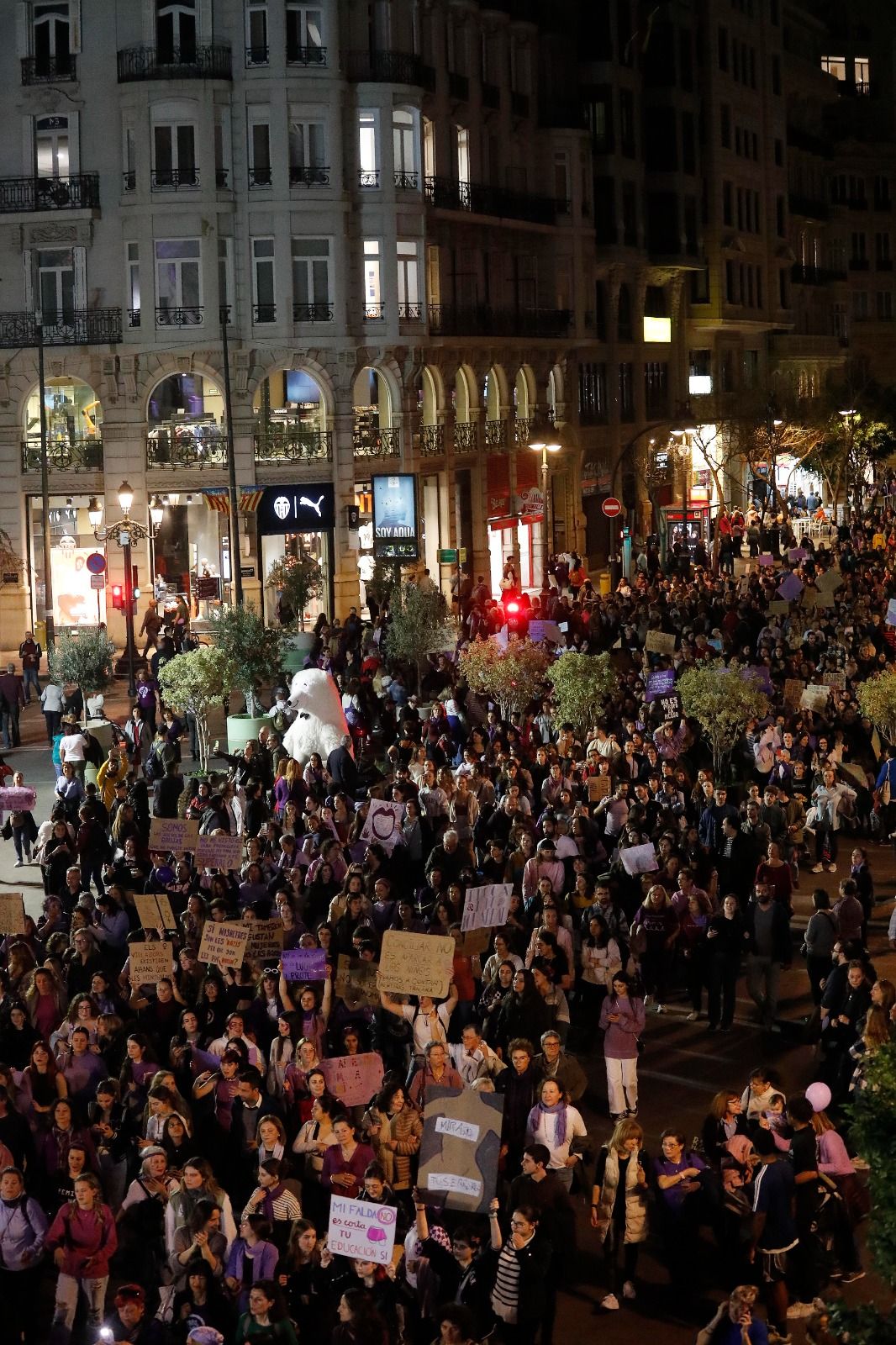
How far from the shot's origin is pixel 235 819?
23.1m

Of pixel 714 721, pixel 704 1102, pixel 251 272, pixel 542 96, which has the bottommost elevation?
pixel 704 1102

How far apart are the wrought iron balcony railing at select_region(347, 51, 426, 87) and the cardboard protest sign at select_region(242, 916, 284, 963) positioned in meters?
37.2

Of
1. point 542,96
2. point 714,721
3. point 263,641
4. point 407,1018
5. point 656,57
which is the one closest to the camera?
point 407,1018

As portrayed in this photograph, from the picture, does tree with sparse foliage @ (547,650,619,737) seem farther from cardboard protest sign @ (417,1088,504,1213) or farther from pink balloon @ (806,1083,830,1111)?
cardboard protest sign @ (417,1088,504,1213)

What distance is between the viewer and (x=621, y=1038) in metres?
15.2

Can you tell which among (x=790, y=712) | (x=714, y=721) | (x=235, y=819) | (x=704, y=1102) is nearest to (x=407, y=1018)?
(x=704, y=1102)

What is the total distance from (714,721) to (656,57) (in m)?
49.3

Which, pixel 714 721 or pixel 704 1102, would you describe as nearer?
pixel 704 1102

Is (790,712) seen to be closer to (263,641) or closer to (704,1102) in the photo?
(263,641)

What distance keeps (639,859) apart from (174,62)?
1369 inches

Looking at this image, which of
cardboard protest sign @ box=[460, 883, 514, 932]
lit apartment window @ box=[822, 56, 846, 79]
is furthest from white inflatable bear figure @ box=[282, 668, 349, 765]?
lit apartment window @ box=[822, 56, 846, 79]

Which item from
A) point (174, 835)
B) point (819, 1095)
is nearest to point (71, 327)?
point (174, 835)

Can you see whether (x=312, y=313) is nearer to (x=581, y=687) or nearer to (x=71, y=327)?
(x=71, y=327)

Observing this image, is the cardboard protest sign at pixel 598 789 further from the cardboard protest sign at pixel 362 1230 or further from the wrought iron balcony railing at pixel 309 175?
the wrought iron balcony railing at pixel 309 175
